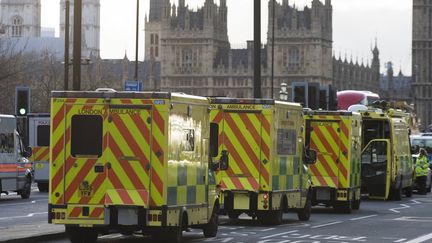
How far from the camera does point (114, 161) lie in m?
18.2

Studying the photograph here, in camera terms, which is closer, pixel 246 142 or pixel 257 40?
pixel 246 142

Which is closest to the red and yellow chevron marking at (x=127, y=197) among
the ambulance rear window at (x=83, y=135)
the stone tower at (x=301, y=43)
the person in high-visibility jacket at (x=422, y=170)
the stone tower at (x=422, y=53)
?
the ambulance rear window at (x=83, y=135)

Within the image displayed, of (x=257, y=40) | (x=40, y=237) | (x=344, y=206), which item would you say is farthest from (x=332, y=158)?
(x=40, y=237)

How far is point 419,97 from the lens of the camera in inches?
7229

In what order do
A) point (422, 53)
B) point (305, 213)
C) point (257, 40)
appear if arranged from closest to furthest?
1. point (305, 213)
2. point (257, 40)
3. point (422, 53)

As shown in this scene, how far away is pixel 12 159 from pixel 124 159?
16.8 meters

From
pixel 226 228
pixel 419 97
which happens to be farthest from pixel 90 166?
pixel 419 97

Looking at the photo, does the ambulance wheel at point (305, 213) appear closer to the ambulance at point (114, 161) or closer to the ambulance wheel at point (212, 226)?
the ambulance wheel at point (212, 226)

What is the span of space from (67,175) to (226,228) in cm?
598

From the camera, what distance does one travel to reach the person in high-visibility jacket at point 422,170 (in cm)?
4344

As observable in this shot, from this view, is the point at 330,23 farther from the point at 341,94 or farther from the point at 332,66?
the point at 341,94

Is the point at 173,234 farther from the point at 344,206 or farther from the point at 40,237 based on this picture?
the point at 344,206

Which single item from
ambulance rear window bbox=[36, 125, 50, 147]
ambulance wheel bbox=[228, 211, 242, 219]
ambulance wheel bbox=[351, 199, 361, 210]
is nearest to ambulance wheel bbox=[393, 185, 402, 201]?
ambulance wheel bbox=[351, 199, 361, 210]

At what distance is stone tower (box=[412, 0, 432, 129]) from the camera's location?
180 m
